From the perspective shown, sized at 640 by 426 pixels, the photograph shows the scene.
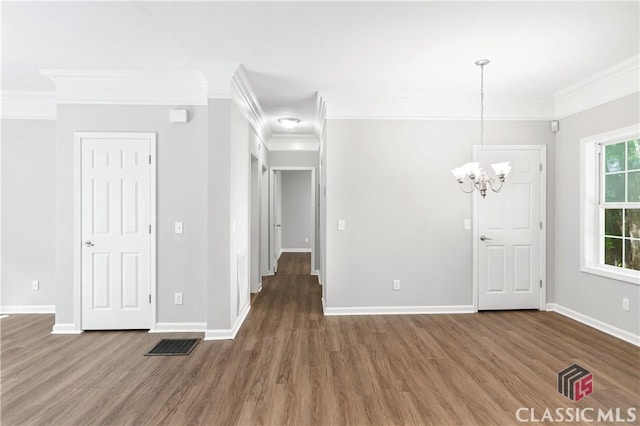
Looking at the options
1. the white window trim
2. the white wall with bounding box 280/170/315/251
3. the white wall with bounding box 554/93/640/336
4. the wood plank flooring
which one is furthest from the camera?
the white wall with bounding box 280/170/315/251

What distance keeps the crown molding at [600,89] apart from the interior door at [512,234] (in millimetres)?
606

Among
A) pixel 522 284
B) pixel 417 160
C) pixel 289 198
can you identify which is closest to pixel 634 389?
pixel 522 284

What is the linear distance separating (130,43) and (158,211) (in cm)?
164

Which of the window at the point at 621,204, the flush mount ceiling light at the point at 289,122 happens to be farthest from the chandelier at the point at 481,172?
the flush mount ceiling light at the point at 289,122

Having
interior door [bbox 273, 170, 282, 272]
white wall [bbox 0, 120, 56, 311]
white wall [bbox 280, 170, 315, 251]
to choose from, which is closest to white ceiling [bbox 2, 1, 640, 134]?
white wall [bbox 0, 120, 56, 311]

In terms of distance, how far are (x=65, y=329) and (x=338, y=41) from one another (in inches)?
159

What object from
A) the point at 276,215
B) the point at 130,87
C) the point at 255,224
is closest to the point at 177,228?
the point at 130,87

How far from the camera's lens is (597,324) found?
360 cm

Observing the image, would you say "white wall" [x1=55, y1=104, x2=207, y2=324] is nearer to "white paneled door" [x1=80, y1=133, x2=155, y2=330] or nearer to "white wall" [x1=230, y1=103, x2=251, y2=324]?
"white paneled door" [x1=80, y1=133, x2=155, y2=330]

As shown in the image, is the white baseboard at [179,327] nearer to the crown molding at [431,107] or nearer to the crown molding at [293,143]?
the crown molding at [431,107]

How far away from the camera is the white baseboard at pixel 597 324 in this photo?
10.6ft

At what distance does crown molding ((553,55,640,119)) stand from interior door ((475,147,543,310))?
0.61 metres

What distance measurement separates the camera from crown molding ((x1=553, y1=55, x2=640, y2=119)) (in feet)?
10.4

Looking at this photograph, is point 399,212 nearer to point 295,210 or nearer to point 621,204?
point 621,204
